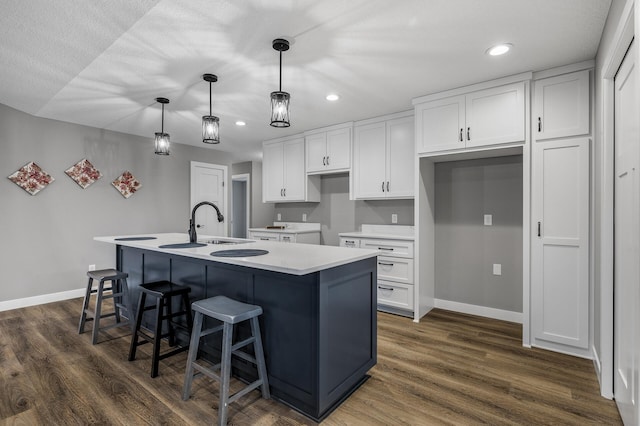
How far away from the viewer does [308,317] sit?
181 centimetres

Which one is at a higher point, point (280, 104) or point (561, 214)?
point (280, 104)

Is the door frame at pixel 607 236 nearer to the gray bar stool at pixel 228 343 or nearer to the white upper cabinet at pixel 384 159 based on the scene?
the white upper cabinet at pixel 384 159

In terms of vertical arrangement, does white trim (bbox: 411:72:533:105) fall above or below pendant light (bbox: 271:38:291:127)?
above

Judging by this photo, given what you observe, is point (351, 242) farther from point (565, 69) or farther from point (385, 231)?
point (565, 69)

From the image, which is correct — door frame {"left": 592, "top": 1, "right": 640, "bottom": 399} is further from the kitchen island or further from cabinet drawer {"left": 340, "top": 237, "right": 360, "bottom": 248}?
cabinet drawer {"left": 340, "top": 237, "right": 360, "bottom": 248}

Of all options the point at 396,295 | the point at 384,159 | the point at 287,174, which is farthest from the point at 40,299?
the point at 384,159

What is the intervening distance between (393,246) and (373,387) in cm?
174

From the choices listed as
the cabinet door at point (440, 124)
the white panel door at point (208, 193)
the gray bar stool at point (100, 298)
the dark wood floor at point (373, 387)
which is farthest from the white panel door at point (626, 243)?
the white panel door at point (208, 193)

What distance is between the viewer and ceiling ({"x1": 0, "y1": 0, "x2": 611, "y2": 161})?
1946 millimetres

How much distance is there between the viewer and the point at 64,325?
10.7 ft

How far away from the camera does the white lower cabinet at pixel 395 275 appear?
347 cm

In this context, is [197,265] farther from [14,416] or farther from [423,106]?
[423,106]

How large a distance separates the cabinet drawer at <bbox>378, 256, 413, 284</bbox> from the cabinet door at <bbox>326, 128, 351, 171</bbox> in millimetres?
1444

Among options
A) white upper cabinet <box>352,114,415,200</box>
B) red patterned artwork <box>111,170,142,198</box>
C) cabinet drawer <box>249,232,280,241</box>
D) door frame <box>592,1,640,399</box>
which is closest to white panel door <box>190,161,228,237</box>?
red patterned artwork <box>111,170,142,198</box>
